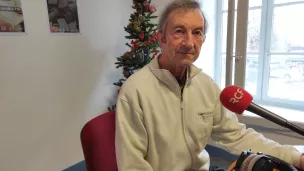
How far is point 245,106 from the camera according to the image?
0.62 meters

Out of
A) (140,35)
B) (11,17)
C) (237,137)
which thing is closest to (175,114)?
(237,137)

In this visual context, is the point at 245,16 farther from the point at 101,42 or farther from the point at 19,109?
the point at 19,109

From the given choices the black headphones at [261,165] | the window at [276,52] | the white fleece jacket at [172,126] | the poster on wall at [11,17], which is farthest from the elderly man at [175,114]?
the window at [276,52]

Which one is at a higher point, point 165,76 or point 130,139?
point 165,76

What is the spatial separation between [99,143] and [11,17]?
1317 millimetres

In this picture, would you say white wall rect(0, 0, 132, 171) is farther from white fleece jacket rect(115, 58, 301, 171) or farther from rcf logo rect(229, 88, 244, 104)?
rcf logo rect(229, 88, 244, 104)

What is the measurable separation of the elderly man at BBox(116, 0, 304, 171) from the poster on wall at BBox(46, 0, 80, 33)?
1235mm

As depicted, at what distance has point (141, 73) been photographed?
38.3 inches

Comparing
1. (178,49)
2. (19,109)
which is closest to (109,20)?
(19,109)

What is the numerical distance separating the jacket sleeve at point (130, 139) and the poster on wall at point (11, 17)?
1232 mm

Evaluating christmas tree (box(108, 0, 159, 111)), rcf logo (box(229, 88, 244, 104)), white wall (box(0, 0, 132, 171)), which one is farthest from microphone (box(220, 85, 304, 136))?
white wall (box(0, 0, 132, 171))

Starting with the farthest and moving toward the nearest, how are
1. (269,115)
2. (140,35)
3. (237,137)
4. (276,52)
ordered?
(276,52) < (140,35) < (237,137) < (269,115)

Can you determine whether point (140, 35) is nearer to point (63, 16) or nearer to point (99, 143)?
point (63, 16)

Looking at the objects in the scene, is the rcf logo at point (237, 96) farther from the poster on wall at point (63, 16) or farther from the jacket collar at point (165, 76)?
the poster on wall at point (63, 16)
